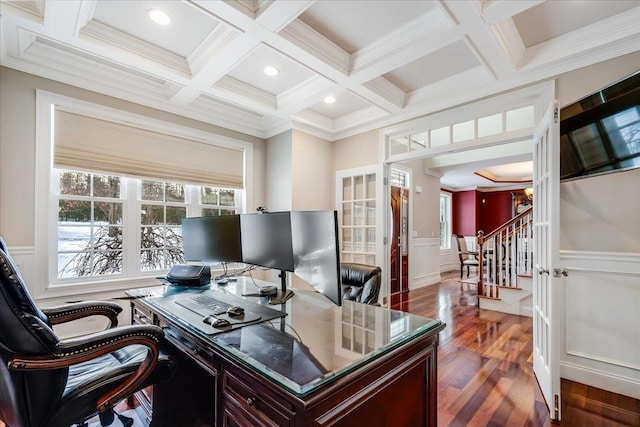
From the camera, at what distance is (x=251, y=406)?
96 cm

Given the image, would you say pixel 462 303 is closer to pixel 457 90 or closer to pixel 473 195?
pixel 457 90

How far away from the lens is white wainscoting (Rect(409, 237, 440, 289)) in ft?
19.3

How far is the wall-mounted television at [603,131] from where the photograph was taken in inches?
67.3

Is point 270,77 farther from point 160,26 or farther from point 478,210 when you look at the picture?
point 478,210

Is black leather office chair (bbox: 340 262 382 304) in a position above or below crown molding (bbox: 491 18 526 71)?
below

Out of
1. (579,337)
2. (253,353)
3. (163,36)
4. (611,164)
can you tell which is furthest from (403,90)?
(253,353)

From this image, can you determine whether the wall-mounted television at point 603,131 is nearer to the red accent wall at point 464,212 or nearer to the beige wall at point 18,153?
the beige wall at point 18,153

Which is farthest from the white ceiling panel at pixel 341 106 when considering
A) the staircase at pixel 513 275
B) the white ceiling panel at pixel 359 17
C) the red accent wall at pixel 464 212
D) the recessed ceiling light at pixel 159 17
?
the red accent wall at pixel 464 212

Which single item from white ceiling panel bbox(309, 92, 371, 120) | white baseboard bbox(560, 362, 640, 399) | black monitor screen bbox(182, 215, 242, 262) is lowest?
white baseboard bbox(560, 362, 640, 399)

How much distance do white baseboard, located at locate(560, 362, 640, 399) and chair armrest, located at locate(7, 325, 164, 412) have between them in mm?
2984

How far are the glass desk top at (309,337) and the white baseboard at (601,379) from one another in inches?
74.4

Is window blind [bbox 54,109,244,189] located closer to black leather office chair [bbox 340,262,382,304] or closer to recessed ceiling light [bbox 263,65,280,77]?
recessed ceiling light [bbox 263,65,280,77]

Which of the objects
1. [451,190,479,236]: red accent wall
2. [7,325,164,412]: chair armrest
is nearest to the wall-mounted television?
[7,325,164,412]: chair armrest

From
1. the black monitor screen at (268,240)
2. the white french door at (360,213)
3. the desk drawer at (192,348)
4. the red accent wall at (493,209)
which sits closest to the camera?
the desk drawer at (192,348)
